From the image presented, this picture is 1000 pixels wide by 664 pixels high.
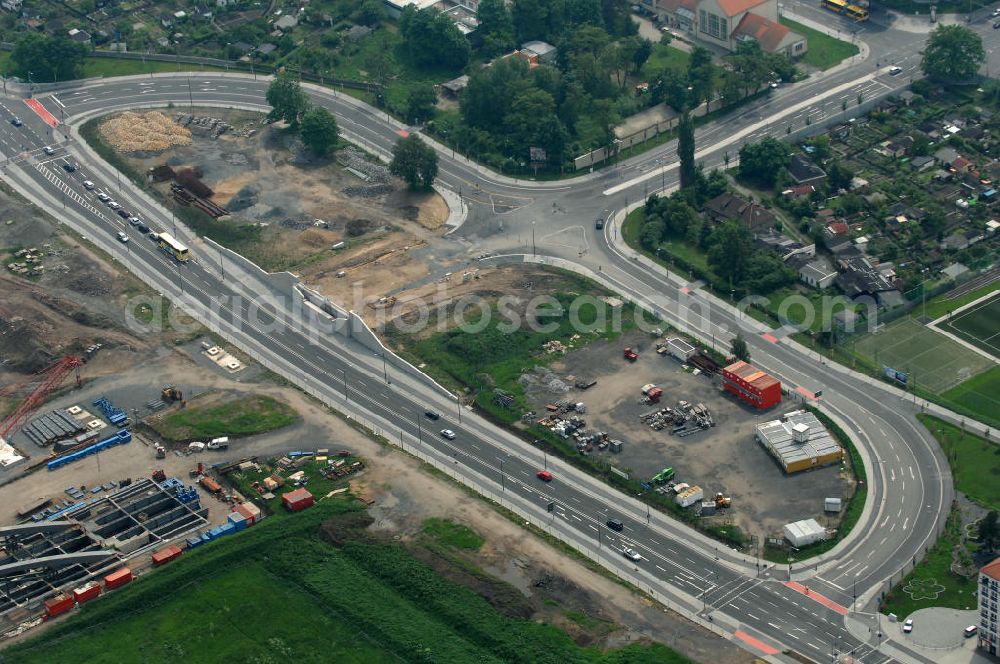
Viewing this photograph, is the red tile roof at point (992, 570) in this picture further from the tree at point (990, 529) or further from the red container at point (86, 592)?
the red container at point (86, 592)

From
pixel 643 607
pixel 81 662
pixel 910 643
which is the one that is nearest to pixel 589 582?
pixel 643 607

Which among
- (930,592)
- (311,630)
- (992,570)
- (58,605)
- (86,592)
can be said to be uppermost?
(992,570)

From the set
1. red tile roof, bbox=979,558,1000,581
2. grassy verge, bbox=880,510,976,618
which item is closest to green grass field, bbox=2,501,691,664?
grassy verge, bbox=880,510,976,618

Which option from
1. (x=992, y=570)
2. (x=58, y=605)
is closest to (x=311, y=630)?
(x=58, y=605)

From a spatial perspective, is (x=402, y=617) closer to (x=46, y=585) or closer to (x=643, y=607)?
(x=643, y=607)

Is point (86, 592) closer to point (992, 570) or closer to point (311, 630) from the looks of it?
point (311, 630)
